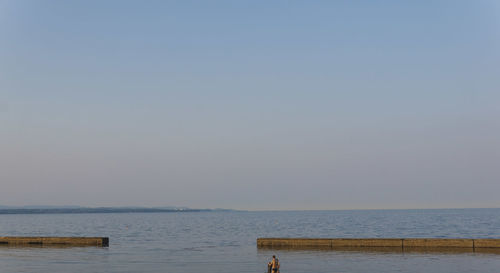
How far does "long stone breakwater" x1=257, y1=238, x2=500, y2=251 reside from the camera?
2185 inches

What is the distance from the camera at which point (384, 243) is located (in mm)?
58906

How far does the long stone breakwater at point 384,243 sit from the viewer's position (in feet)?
182

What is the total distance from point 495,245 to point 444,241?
15.8 feet

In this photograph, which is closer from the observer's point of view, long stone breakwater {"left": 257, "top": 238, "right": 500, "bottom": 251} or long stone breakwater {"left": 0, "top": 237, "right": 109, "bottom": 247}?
long stone breakwater {"left": 257, "top": 238, "right": 500, "bottom": 251}

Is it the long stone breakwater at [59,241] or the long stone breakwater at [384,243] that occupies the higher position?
the long stone breakwater at [384,243]

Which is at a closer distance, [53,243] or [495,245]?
[495,245]

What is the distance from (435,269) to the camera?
42719mm

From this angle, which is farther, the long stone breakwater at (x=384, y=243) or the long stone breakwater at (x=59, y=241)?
the long stone breakwater at (x=59, y=241)

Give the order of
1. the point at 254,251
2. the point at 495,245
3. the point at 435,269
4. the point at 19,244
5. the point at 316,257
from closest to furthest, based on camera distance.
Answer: the point at 435,269, the point at 316,257, the point at 495,245, the point at 254,251, the point at 19,244

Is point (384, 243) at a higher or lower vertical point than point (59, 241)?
higher

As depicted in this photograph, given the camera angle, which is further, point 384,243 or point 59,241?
point 59,241

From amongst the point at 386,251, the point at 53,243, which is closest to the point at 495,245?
the point at 386,251

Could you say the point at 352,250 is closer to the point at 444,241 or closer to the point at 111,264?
the point at 444,241

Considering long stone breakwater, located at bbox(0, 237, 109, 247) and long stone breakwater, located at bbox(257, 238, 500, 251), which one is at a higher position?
long stone breakwater, located at bbox(257, 238, 500, 251)
